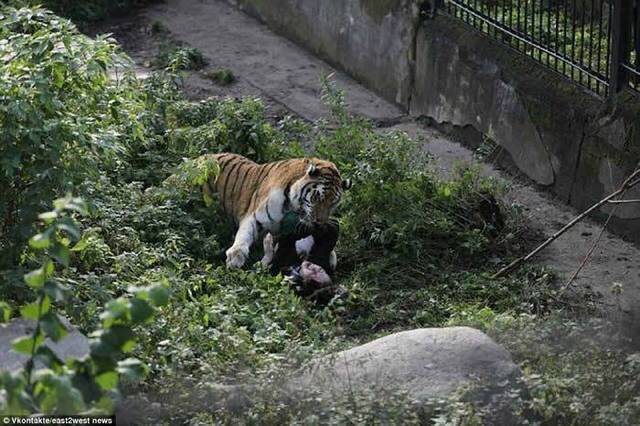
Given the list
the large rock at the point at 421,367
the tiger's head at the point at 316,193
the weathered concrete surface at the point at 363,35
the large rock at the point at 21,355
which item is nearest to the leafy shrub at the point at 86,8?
the weathered concrete surface at the point at 363,35

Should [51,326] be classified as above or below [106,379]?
above

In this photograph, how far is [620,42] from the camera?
8.58 m

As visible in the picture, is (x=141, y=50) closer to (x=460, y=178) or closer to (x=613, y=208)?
(x=460, y=178)

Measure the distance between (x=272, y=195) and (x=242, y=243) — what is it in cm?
36

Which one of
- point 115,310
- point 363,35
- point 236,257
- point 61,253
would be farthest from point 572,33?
point 115,310

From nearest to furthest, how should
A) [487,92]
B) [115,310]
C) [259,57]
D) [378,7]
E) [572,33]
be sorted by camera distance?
1. [115,310]
2. [572,33]
3. [487,92]
4. [378,7]
5. [259,57]

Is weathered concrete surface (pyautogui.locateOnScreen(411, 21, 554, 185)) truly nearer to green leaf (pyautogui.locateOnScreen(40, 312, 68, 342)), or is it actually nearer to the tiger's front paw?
the tiger's front paw

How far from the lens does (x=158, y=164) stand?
29.9 ft

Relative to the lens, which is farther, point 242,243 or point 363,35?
point 363,35

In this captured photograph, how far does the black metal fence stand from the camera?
338 inches

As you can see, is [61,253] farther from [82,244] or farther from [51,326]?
[82,244]

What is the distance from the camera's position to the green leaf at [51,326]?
3.82 meters

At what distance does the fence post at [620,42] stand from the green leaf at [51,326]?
557 cm

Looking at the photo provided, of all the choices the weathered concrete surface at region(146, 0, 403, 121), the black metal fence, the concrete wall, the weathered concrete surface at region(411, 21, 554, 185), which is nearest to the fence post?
the black metal fence
